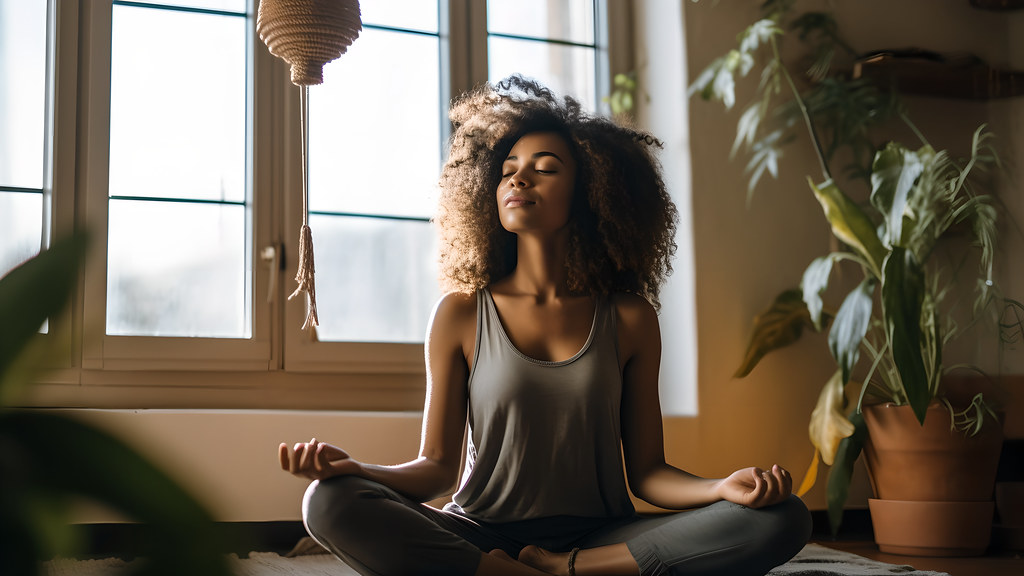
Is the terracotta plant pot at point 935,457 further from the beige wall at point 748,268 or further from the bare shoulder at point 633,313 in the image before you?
the bare shoulder at point 633,313

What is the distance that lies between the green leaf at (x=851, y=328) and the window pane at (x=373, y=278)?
3.21 ft

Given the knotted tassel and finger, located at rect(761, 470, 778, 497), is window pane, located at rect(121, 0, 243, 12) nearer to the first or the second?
the knotted tassel

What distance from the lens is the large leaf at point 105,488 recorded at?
0.73 feet

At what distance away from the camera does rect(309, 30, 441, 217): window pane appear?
2.34 m

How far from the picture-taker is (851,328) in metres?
2.07

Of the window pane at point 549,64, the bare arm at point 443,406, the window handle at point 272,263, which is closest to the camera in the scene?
the bare arm at point 443,406

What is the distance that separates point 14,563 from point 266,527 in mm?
1972

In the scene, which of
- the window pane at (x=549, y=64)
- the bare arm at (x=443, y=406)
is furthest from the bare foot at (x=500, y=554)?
the window pane at (x=549, y=64)

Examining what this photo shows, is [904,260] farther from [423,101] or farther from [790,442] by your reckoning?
[423,101]

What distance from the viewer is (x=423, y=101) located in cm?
245

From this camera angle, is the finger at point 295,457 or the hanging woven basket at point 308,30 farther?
the hanging woven basket at point 308,30

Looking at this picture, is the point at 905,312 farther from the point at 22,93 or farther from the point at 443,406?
the point at 22,93

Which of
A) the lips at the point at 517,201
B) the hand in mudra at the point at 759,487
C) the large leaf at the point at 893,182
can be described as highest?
the large leaf at the point at 893,182

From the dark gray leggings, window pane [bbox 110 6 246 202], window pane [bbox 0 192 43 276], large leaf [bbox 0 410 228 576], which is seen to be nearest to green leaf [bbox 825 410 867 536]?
the dark gray leggings
